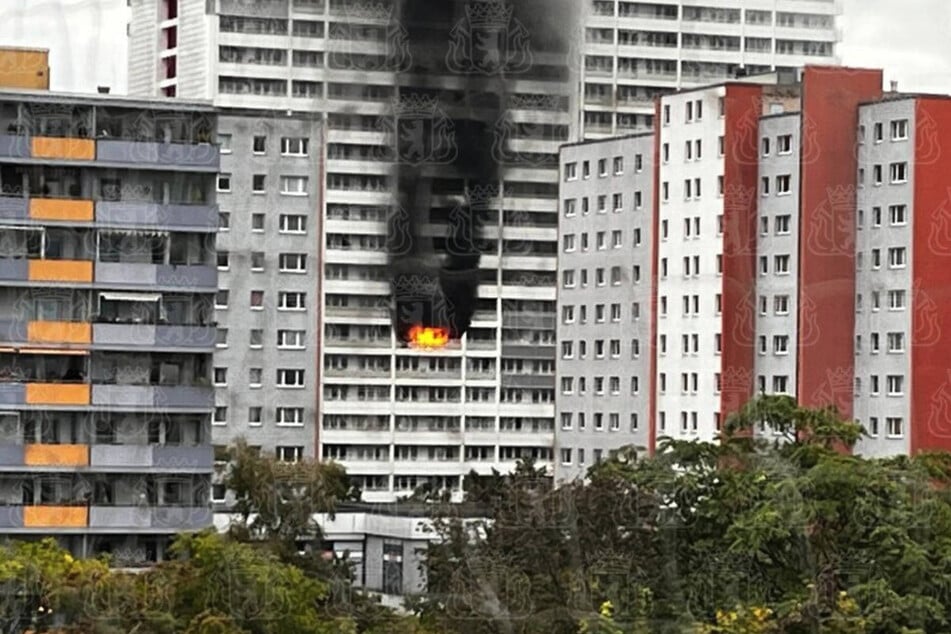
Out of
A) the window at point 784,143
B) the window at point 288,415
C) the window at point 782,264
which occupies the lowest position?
the window at point 288,415

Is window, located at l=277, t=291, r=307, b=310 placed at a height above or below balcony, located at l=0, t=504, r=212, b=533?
above

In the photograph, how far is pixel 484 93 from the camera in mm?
6992

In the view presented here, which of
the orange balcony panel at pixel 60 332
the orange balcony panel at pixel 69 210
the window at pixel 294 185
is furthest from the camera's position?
the orange balcony panel at pixel 69 210

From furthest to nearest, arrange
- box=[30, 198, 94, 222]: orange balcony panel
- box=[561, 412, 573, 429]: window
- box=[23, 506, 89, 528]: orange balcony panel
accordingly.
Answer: box=[30, 198, 94, 222]: orange balcony panel
box=[23, 506, 89, 528]: orange balcony panel
box=[561, 412, 573, 429]: window

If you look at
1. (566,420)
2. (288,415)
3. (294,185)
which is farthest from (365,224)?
(566,420)

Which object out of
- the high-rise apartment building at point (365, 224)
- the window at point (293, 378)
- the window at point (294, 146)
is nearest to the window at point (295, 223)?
the high-rise apartment building at point (365, 224)

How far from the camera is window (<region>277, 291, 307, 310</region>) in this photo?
7.54m

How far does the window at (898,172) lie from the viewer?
9039 mm

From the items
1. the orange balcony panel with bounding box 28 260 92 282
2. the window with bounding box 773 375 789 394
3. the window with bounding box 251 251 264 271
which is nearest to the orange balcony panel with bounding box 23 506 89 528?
the orange balcony panel with bounding box 28 260 92 282

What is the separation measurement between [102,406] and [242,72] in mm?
1121

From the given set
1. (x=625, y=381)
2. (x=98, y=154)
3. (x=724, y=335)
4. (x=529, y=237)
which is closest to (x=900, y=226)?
(x=724, y=335)

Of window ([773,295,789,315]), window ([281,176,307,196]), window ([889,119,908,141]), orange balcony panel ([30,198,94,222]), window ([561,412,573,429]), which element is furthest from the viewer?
window ([773,295,789,315])

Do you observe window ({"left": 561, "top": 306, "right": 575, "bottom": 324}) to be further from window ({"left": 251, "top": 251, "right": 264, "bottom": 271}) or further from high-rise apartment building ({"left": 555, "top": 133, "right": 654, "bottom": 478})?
window ({"left": 251, "top": 251, "right": 264, "bottom": 271})

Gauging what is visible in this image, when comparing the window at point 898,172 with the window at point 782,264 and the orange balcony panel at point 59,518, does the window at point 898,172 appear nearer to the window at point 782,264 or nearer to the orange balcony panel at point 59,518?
the window at point 782,264
